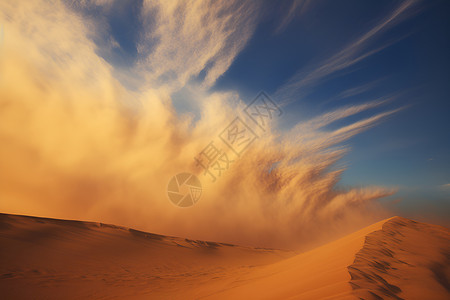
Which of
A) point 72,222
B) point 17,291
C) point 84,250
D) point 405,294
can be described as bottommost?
point 405,294

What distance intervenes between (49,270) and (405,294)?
11464mm

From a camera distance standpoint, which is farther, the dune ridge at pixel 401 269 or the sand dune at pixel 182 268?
the sand dune at pixel 182 268

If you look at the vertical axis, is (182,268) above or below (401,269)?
above

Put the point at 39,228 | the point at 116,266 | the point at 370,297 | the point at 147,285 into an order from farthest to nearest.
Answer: the point at 39,228 < the point at 116,266 < the point at 147,285 < the point at 370,297

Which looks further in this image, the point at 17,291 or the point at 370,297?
the point at 17,291

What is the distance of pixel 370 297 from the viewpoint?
2.50 meters

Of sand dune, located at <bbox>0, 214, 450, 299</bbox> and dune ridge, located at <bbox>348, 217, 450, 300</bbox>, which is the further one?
sand dune, located at <bbox>0, 214, 450, 299</bbox>

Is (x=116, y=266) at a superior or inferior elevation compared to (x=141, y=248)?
inferior

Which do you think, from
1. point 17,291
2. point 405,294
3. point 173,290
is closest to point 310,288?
point 405,294

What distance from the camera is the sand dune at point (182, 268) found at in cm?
353

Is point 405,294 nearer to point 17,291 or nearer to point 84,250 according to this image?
point 17,291

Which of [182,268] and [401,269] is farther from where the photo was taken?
[182,268]

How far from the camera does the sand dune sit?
11.6 ft

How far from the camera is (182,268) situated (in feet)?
39.0
